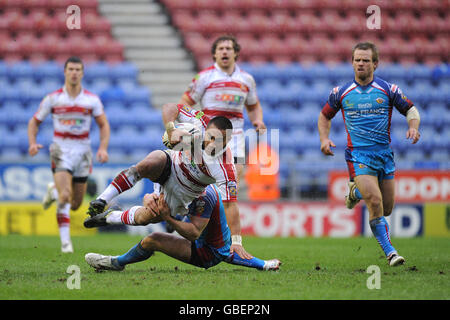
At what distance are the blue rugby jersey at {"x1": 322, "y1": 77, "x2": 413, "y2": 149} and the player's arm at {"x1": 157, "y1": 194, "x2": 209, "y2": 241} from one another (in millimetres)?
2265

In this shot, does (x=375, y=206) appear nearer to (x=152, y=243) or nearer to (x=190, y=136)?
(x=190, y=136)

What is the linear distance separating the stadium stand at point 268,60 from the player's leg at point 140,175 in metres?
8.74

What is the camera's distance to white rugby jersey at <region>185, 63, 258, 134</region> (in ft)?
27.9

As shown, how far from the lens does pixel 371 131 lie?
24.1ft

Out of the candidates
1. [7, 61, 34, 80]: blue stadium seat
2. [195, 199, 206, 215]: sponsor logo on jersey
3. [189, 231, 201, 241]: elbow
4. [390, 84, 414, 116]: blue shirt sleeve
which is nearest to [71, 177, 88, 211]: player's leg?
[195, 199, 206, 215]: sponsor logo on jersey

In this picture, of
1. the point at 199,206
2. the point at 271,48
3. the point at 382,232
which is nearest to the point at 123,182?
the point at 199,206

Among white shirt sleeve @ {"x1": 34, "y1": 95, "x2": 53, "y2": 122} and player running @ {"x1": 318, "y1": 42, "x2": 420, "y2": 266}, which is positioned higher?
white shirt sleeve @ {"x1": 34, "y1": 95, "x2": 53, "y2": 122}

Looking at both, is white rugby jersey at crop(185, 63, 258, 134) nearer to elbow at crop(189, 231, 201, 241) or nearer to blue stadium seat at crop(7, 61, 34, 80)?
elbow at crop(189, 231, 201, 241)

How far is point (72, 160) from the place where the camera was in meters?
9.38

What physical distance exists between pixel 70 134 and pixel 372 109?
435cm

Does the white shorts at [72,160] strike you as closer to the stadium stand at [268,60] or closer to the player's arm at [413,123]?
the player's arm at [413,123]

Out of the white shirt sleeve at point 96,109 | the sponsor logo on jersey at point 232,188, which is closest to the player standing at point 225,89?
the sponsor logo on jersey at point 232,188
